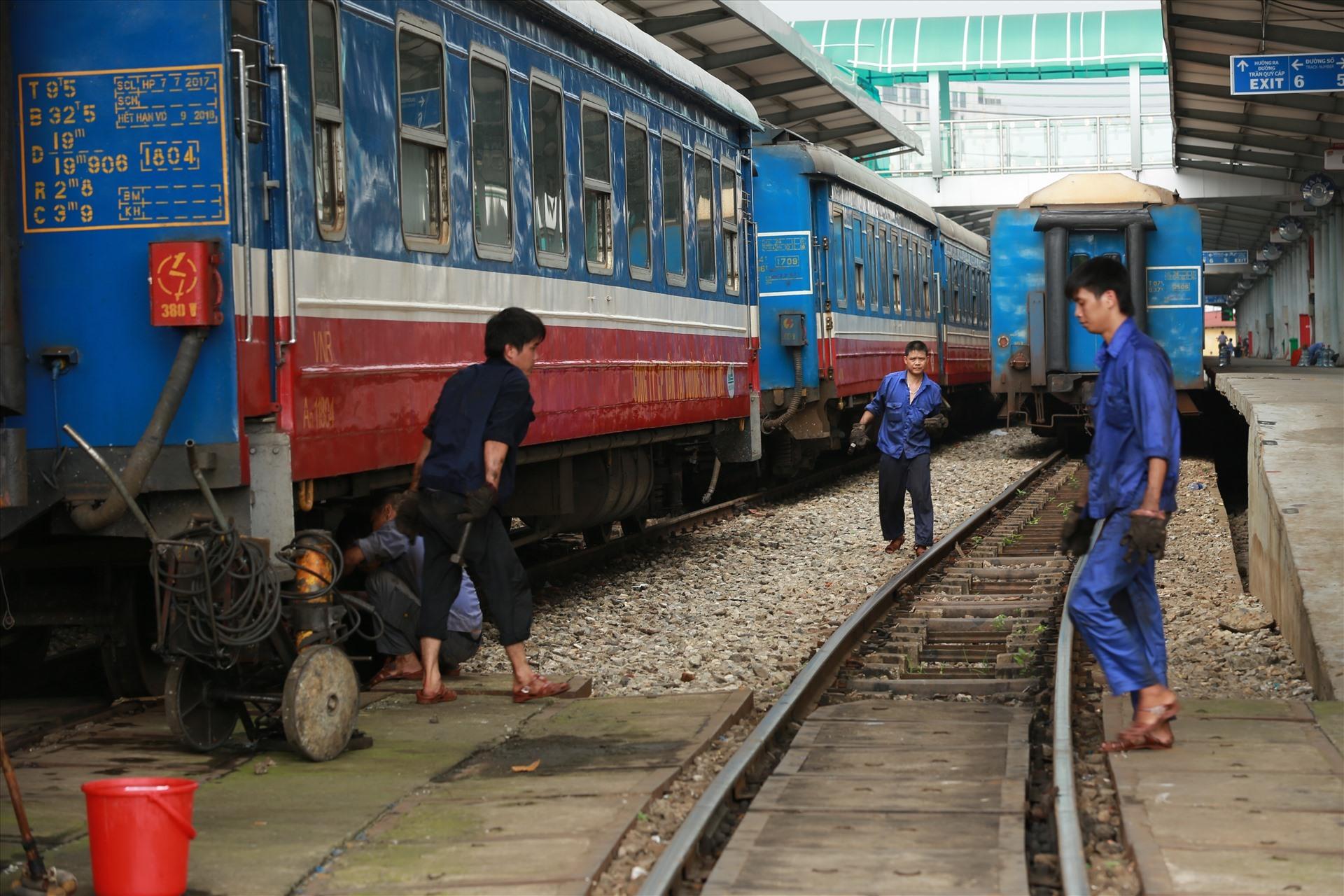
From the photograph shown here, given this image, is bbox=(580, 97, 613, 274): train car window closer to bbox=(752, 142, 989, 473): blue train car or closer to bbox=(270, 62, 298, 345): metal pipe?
bbox=(270, 62, 298, 345): metal pipe

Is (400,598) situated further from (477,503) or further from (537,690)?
(477,503)

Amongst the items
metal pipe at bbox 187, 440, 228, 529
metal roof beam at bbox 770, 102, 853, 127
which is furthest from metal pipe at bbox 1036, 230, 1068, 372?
metal pipe at bbox 187, 440, 228, 529

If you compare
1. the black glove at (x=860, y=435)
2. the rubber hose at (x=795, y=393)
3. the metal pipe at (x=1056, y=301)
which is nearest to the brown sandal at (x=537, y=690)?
Answer: the black glove at (x=860, y=435)

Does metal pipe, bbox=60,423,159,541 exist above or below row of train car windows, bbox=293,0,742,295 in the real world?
below

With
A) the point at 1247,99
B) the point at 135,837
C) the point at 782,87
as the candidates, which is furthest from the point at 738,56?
the point at 135,837

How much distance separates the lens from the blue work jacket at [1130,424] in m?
6.00

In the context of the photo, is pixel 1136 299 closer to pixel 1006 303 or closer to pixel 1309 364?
pixel 1006 303

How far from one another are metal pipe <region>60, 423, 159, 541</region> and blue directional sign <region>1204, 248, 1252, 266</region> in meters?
51.8

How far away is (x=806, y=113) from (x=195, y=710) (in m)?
21.9

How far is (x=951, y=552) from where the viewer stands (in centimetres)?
1277

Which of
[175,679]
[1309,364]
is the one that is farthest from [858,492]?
[1309,364]

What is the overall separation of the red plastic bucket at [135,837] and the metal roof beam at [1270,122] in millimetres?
26378

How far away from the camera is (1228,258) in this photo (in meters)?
54.3

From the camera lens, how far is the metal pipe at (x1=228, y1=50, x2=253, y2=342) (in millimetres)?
6160
